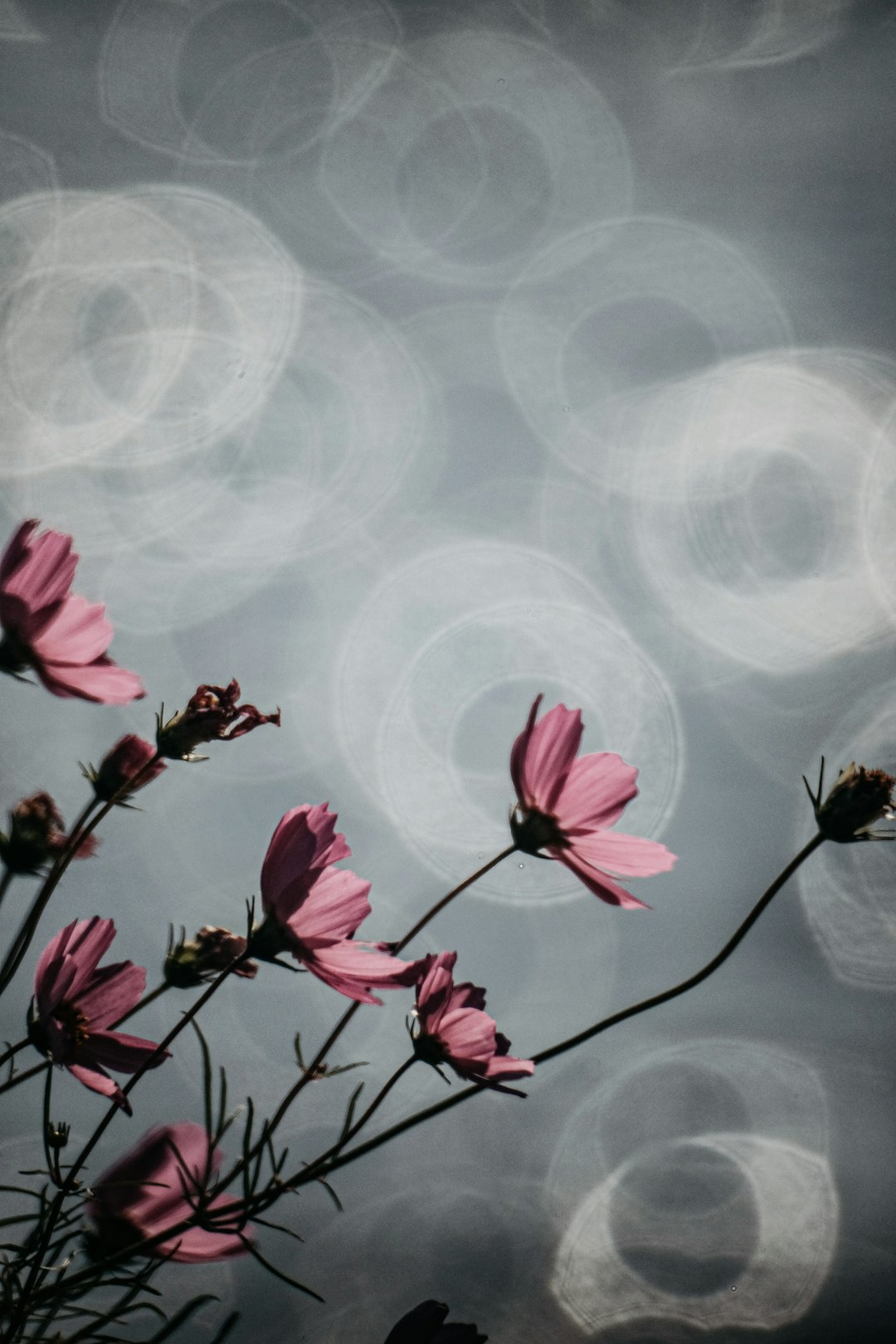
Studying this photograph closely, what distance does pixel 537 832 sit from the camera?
344mm

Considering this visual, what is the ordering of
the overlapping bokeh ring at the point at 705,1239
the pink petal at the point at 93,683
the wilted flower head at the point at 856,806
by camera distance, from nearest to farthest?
the pink petal at the point at 93,683
the wilted flower head at the point at 856,806
the overlapping bokeh ring at the point at 705,1239

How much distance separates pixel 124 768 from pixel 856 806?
13.3 inches

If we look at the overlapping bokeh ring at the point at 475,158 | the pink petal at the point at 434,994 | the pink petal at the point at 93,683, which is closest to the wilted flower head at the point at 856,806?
the pink petal at the point at 434,994

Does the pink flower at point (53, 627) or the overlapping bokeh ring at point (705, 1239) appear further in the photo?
the overlapping bokeh ring at point (705, 1239)

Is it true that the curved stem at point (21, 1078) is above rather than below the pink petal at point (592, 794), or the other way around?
below

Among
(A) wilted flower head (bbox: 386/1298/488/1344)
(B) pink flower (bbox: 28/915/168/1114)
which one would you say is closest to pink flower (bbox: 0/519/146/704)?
(B) pink flower (bbox: 28/915/168/1114)

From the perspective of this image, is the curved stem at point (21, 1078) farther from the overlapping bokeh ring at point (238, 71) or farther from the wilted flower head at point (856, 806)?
the overlapping bokeh ring at point (238, 71)

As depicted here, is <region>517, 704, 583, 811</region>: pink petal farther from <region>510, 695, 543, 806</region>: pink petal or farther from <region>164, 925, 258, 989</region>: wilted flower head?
<region>164, 925, 258, 989</region>: wilted flower head

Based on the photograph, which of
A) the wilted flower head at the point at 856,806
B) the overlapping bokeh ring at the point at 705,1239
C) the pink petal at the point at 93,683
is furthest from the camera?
the overlapping bokeh ring at the point at 705,1239

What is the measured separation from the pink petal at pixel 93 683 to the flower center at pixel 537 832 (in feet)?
0.56

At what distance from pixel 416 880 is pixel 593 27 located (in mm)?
1216

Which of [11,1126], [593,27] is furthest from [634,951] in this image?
[593,27]

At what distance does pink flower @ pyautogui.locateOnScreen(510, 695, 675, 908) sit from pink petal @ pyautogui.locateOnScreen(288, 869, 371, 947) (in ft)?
0.26

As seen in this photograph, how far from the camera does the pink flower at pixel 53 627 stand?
0.83 feet
